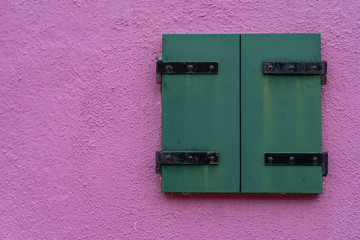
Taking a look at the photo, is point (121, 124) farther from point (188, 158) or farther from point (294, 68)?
point (294, 68)

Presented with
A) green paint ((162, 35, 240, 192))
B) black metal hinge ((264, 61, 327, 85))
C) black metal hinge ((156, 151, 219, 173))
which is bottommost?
black metal hinge ((156, 151, 219, 173))

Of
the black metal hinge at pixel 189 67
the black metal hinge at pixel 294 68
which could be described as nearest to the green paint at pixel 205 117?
the black metal hinge at pixel 189 67

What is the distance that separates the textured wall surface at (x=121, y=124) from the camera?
5.57 feet

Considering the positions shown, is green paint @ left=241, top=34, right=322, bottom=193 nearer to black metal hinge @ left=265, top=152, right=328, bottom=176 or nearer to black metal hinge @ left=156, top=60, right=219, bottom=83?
black metal hinge @ left=265, top=152, right=328, bottom=176

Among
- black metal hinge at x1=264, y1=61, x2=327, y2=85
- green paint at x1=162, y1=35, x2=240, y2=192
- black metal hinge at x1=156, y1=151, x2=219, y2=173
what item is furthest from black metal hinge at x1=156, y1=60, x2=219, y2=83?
black metal hinge at x1=156, y1=151, x2=219, y2=173

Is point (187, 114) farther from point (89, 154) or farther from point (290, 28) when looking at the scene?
point (290, 28)

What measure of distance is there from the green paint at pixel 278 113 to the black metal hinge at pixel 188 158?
146 millimetres

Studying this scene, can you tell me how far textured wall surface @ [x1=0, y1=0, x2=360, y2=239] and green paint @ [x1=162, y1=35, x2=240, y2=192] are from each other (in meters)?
0.09

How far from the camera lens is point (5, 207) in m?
1.77

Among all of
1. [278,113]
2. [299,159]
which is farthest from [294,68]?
[299,159]

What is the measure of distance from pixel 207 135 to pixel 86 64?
0.70 m

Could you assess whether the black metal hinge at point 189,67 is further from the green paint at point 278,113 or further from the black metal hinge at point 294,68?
the black metal hinge at point 294,68

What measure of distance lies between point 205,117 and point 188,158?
21 cm

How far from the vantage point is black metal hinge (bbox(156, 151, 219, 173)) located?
64.8 inches
